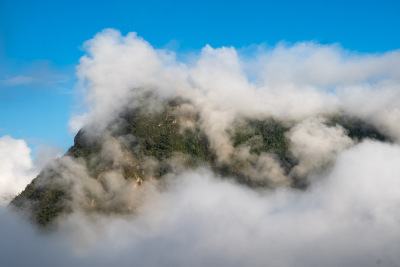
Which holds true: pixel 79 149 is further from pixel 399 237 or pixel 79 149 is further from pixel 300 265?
pixel 399 237

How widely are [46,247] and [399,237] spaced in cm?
20756

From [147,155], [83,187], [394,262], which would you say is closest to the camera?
[394,262]

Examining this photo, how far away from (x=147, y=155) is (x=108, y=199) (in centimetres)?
3295

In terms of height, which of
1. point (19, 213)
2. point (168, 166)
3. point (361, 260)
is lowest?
point (19, 213)

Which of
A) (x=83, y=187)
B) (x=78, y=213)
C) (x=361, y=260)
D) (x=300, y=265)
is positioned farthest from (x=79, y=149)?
(x=361, y=260)

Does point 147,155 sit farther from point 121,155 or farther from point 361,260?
point 361,260

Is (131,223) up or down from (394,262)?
down

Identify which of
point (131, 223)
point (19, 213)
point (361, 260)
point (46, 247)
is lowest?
point (46, 247)

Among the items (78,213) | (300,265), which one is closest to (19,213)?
(78,213)

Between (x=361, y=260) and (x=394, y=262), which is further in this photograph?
(x=361, y=260)

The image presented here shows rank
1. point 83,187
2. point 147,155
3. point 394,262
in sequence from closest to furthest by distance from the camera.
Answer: point 394,262, point 83,187, point 147,155

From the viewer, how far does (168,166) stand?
19688 centimetres

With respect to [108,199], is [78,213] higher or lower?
lower

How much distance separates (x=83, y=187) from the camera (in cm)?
17750
